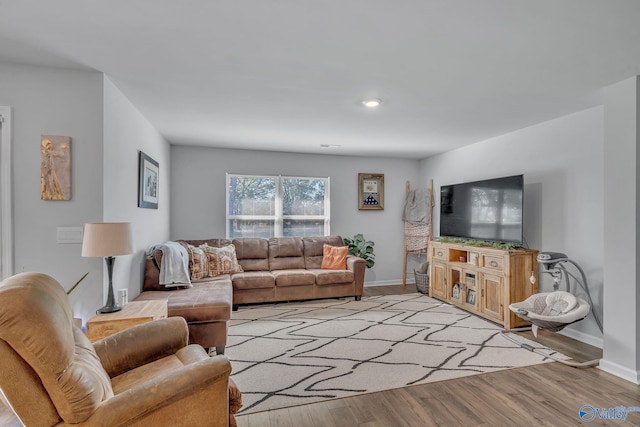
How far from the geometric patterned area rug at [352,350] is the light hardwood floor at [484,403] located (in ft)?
0.35

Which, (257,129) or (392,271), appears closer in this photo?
(257,129)

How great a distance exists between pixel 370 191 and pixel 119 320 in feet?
15.2

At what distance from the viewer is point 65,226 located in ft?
7.96

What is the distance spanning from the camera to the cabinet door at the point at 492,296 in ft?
12.4

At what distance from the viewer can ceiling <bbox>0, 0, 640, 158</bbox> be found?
5.64 ft

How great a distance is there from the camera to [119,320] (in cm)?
218

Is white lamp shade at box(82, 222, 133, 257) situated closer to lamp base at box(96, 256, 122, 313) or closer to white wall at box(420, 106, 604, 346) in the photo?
lamp base at box(96, 256, 122, 313)

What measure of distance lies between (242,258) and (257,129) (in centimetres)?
202

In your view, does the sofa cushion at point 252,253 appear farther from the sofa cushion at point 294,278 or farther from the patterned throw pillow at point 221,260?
the sofa cushion at point 294,278

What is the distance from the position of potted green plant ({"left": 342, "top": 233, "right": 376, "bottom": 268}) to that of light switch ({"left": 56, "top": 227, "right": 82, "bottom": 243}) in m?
3.84

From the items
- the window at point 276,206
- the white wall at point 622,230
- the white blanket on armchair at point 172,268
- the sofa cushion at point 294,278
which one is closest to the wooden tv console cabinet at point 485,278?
the white wall at point 622,230

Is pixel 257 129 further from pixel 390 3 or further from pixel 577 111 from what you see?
pixel 577 111

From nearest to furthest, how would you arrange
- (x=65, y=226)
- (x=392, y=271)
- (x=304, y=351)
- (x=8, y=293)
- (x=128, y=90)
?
(x=8, y=293) < (x=65, y=226) < (x=128, y=90) < (x=304, y=351) < (x=392, y=271)

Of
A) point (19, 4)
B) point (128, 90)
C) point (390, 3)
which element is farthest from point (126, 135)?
point (390, 3)
